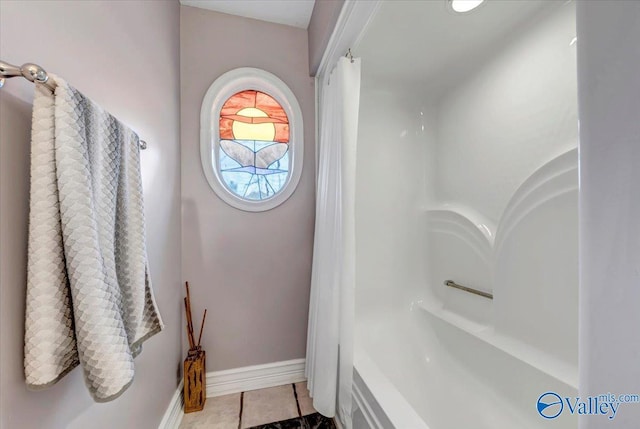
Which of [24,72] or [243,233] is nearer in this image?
[24,72]

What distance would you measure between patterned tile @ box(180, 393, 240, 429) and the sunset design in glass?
4.12 ft

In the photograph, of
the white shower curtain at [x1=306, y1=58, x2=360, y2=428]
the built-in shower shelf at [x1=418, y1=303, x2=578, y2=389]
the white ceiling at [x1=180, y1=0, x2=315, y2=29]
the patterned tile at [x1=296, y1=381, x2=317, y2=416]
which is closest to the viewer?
the built-in shower shelf at [x1=418, y1=303, x2=578, y2=389]

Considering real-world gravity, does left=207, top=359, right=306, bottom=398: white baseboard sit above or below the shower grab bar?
below

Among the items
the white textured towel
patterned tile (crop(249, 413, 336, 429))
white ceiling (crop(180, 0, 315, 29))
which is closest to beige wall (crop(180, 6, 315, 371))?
white ceiling (crop(180, 0, 315, 29))

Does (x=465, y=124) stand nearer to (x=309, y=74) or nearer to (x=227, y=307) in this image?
(x=309, y=74)

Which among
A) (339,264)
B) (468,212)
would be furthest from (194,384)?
(468,212)

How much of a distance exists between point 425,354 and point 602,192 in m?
1.65

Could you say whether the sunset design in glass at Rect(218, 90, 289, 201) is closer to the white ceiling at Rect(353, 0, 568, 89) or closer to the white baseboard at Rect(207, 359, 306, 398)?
the white ceiling at Rect(353, 0, 568, 89)

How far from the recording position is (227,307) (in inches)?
59.7

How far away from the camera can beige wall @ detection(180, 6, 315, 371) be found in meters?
1.48

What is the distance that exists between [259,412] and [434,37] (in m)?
2.36

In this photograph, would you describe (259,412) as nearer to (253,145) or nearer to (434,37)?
(253,145)

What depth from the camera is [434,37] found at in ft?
4.36

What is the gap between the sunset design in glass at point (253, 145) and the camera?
5.15ft
